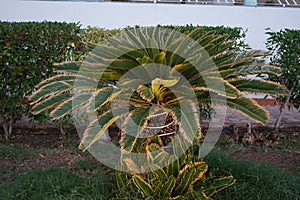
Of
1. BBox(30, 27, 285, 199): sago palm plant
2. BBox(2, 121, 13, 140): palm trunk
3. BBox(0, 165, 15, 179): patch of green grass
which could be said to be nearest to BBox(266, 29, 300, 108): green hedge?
BBox(30, 27, 285, 199): sago palm plant

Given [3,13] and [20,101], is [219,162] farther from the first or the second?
[3,13]

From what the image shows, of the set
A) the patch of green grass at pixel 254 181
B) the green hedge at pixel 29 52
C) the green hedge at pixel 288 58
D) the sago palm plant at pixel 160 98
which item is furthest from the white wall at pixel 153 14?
the patch of green grass at pixel 254 181

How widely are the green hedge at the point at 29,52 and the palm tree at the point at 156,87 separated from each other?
4.87 ft

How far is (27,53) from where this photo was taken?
5.02 metres

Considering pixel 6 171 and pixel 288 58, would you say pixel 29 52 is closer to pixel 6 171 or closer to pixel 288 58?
pixel 6 171

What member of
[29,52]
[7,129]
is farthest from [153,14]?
[7,129]

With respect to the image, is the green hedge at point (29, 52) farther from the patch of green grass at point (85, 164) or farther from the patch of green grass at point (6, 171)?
the patch of green grass at point (85, 164)

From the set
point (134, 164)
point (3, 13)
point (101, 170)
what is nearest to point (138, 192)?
point (134, 164)

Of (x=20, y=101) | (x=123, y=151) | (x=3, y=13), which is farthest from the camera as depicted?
(x=3, y=13)

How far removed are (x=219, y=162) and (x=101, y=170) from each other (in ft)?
4.40

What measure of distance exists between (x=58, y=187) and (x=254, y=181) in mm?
1999

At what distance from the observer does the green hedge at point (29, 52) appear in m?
4.93

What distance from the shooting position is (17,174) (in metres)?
4.34

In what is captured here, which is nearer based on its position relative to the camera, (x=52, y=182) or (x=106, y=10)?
(x=52, y=182)
